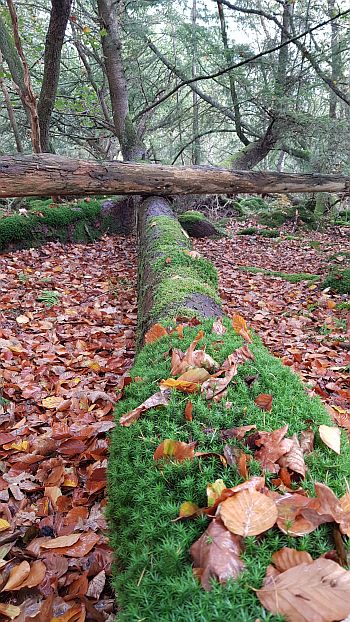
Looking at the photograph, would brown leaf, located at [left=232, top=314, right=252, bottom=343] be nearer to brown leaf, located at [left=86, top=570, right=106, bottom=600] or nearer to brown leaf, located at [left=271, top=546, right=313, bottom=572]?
brown leaf, located at [left=86, top=570, right=106, bottom=600]

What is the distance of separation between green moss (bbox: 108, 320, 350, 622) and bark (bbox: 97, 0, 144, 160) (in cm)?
863

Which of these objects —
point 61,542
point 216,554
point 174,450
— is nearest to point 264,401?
point 174,450

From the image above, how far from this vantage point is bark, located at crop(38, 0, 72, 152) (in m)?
6.13

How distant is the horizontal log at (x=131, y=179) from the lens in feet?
20.3

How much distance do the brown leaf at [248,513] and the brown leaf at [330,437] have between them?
0.47 metres

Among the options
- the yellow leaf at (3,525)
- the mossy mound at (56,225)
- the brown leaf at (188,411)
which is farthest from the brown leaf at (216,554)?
the mossy mound at (56,225)

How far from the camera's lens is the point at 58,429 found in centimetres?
290

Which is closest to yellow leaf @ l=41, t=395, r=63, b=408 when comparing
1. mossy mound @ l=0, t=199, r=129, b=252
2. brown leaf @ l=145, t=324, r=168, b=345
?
brown leaf @ l=145, t=324, r=168, b=345

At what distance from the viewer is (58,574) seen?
1.87 metres

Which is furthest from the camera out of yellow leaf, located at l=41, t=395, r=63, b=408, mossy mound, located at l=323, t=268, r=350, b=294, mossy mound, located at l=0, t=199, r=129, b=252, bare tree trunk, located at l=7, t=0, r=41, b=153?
mossy mound, located at l=0, t=199, r=129, b=252

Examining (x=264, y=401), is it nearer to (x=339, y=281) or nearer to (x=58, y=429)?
(x=58, y=429)

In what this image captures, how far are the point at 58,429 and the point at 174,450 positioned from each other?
5.30 feet

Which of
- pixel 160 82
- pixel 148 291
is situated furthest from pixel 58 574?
pixel 160 82

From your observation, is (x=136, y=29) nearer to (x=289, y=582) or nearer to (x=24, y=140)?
(x=24, y=140)
